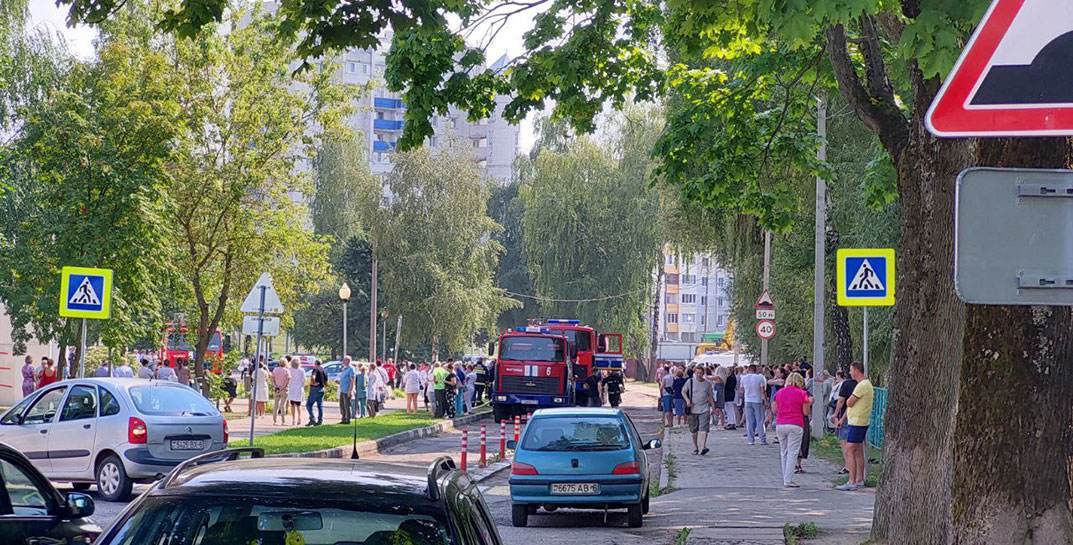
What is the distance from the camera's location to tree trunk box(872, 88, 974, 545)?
1099cm

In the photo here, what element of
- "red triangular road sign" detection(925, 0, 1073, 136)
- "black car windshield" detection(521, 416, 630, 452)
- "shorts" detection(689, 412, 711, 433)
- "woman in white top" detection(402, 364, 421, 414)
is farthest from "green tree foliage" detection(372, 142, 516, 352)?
"red triangular road sign" detection(925, 0, 1073, 136)

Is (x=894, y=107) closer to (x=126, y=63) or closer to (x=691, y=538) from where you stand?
(x=691, y=538)

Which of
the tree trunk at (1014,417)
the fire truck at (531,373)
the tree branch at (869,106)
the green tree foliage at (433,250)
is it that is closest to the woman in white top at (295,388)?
the fire truck at (531,373)

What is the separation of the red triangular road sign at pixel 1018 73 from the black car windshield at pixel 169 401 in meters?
15.6

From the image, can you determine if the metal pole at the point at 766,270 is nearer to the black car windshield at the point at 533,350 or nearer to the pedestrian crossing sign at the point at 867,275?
the black car windshield at the point at 533,350

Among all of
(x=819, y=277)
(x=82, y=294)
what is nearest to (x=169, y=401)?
(x=82, y=294)

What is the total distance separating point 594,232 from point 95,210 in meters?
36.4

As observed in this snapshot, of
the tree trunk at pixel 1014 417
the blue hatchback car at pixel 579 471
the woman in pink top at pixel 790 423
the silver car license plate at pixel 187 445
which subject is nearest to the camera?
the tree trunk at pixel 1014 417

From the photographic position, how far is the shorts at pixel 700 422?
28072 mm

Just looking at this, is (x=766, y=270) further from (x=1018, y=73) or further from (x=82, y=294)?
(x=1018, y=73)

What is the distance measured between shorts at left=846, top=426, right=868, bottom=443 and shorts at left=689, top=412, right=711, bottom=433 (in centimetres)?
789

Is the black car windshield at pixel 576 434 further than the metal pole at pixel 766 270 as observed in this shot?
No

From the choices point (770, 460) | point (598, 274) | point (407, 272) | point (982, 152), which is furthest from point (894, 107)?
point (407, 272)

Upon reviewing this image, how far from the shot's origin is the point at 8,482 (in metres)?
8.49
